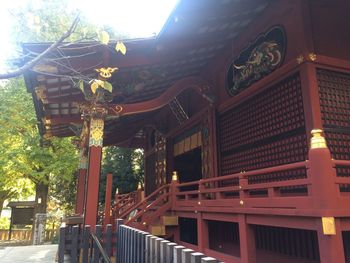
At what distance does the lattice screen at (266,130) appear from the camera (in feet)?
20.0

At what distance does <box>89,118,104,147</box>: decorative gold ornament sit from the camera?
757 centimetres

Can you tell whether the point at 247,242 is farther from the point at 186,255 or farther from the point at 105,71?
the point at 105,71

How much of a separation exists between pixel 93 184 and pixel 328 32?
582 centimetres

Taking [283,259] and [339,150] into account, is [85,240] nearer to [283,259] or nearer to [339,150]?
[283,259]

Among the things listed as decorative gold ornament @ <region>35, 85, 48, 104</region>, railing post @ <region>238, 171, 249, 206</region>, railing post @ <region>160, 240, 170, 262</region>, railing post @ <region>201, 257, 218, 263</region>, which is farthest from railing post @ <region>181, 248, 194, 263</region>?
decorative gold ornament @ <region>35, 85, 48, 104</region>

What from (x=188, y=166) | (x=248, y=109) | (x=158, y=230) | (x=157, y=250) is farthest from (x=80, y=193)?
(x=157, y=250)

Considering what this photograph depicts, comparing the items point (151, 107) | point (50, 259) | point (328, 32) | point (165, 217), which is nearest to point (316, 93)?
point (328, 32)

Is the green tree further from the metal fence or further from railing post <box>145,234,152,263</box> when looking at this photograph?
railing post <box>145,234,152,263</box>

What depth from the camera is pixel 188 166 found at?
13.6m

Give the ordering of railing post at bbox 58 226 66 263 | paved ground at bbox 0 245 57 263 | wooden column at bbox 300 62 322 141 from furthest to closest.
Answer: paved ground at bbox 0 245 57 263, wooden column at bbox 300 62 322 141, railing post at bbox 58 226 66 263

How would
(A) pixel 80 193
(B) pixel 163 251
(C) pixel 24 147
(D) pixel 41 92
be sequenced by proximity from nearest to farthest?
(B) pixel 163 251 < (D) pixel 41 92 < (A) pixel 80 193 < (C) pixel 24 147

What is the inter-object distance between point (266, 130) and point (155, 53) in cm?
302

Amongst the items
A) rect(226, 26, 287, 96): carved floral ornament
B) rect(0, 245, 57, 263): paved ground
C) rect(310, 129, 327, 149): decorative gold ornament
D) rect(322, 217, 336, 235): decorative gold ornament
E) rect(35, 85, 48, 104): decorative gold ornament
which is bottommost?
rect(0, 245, 57, 263): paved ground

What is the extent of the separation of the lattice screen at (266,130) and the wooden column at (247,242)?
1.54m
